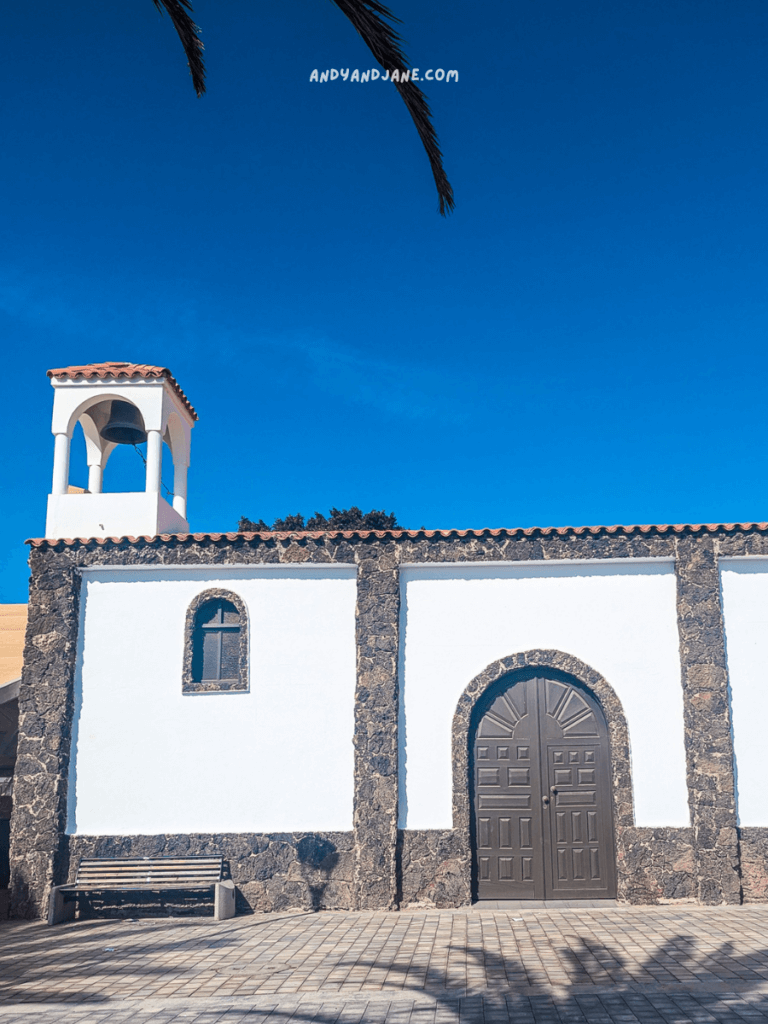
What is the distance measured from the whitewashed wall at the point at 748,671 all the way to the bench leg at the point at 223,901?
5.87 m

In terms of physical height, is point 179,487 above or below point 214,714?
above

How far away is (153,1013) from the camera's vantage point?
6090 mm

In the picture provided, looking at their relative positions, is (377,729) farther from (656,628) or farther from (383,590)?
(656,628)

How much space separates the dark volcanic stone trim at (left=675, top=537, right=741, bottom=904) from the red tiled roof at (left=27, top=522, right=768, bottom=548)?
0.24 metres

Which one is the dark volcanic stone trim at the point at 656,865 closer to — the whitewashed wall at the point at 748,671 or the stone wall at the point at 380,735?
the stone wall at the point at 380,735

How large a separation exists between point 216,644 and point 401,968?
4716mm

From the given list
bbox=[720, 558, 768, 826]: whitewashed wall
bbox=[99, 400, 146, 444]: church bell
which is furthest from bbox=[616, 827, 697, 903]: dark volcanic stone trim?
bbox=[99, 400, 146, 444]: church bell

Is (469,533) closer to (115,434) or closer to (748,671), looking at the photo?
(748,671)

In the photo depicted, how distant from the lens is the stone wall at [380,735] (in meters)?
9.72

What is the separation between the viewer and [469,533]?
1052cm

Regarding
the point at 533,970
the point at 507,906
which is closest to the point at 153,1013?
the point at 533,970

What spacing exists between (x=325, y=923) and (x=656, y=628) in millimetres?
5066

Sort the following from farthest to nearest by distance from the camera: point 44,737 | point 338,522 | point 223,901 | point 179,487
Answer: point 338,522 < point 179,487 < point 44,737 < point 223,901

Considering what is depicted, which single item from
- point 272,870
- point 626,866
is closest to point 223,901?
point 272,870
